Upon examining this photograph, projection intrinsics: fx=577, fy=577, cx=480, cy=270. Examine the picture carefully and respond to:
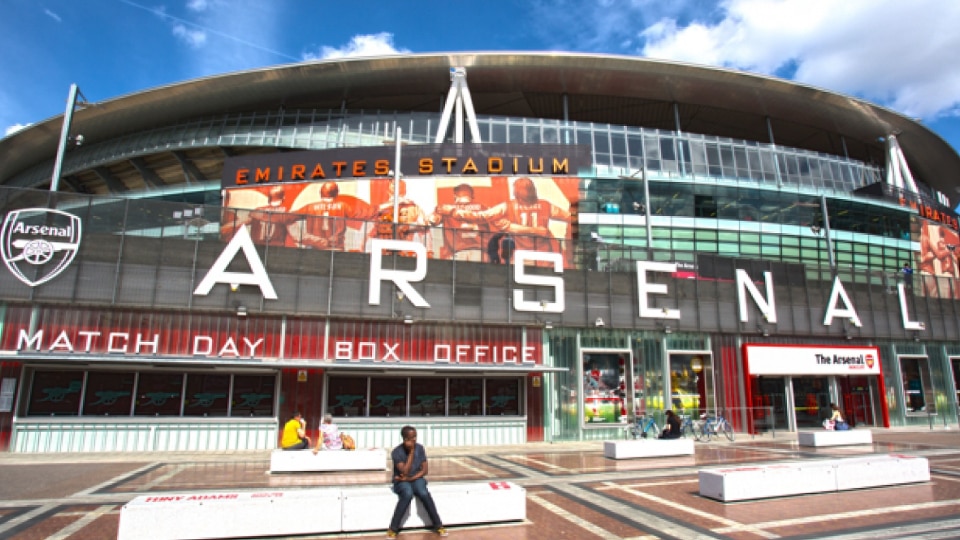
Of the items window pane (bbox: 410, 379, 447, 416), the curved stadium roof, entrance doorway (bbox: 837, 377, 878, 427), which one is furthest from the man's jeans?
the curved stadium roof

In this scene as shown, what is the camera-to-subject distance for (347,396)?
68.1 feet

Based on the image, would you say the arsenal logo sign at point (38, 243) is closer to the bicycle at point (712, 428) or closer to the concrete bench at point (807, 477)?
the concrete bench at point (807, 477)

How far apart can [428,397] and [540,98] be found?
3959 cm

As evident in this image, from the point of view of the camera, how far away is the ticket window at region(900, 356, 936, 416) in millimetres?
29469

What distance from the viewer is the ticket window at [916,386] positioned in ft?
96.7

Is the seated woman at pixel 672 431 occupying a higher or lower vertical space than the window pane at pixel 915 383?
lower

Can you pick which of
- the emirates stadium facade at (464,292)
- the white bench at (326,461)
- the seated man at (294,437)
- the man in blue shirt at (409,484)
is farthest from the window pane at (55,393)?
the man in blue shirt at (409,484)

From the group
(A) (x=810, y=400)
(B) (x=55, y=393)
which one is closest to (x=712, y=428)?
(A) (x=810, y=400)

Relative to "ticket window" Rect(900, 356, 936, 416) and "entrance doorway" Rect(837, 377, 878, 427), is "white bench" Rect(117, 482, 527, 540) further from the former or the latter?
"ticket window" Rect(900, 356, 936, 416)

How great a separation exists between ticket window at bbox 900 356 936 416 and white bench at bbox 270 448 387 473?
→ 28.2 m

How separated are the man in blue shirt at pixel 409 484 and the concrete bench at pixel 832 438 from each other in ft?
55.2

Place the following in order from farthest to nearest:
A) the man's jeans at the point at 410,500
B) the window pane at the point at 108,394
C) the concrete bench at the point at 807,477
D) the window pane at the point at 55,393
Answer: the window pane at the point at 108,394 < the window pane at the point at 55,393 < the concrete bench at the point at 807,477 < the man's jeans at the point at 410,500

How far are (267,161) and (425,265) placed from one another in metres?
23.6

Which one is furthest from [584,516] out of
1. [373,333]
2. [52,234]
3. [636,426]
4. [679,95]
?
[679,95]
